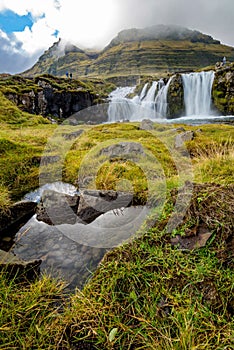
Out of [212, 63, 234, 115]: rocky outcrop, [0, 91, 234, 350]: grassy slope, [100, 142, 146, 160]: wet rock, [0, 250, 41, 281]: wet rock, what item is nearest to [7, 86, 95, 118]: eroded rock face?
[100, 142, 146, 160]: wet rock

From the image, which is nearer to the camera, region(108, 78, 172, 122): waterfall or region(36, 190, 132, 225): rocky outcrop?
region(36, 190, 132, 225): rocky outcrop

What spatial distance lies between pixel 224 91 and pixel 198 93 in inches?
126

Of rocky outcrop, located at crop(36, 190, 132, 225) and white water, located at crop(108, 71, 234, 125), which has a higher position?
white water, located at crop(108, 71, 234, 125)

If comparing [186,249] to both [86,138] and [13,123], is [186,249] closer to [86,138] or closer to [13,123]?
[86,138]

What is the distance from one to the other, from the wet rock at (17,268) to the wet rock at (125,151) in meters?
5.12

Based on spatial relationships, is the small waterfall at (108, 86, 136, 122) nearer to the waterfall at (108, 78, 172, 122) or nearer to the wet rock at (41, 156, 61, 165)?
the waterfall at (108, 78, 172, 122)

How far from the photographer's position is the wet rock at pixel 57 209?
5.11 meters

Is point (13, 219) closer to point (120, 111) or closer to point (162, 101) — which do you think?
point (120, 111)

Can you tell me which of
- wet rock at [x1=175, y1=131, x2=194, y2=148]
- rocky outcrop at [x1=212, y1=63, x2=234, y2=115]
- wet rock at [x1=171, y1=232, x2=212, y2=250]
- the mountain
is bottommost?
wet rock at [x1=171, y1=232, x2=212, y2=250]

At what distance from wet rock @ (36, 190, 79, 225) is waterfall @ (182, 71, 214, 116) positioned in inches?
1072

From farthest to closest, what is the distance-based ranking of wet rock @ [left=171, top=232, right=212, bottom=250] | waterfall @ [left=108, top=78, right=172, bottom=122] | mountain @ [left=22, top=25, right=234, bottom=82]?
1. mountain @ [left=22, top=25, right=234, bottom=82]
2. waterfall @ [left=108, top=78, right=172, bottom=122]
3. wet rock @ [left=171, top=232, right=212, bottom=250]

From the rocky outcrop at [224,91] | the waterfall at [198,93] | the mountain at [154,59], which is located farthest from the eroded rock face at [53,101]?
the mountain at [154,59]

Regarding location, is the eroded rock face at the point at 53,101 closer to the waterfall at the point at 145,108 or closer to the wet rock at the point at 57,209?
the waterfall at the point at 145,108

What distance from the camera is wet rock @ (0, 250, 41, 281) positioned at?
2988mm
